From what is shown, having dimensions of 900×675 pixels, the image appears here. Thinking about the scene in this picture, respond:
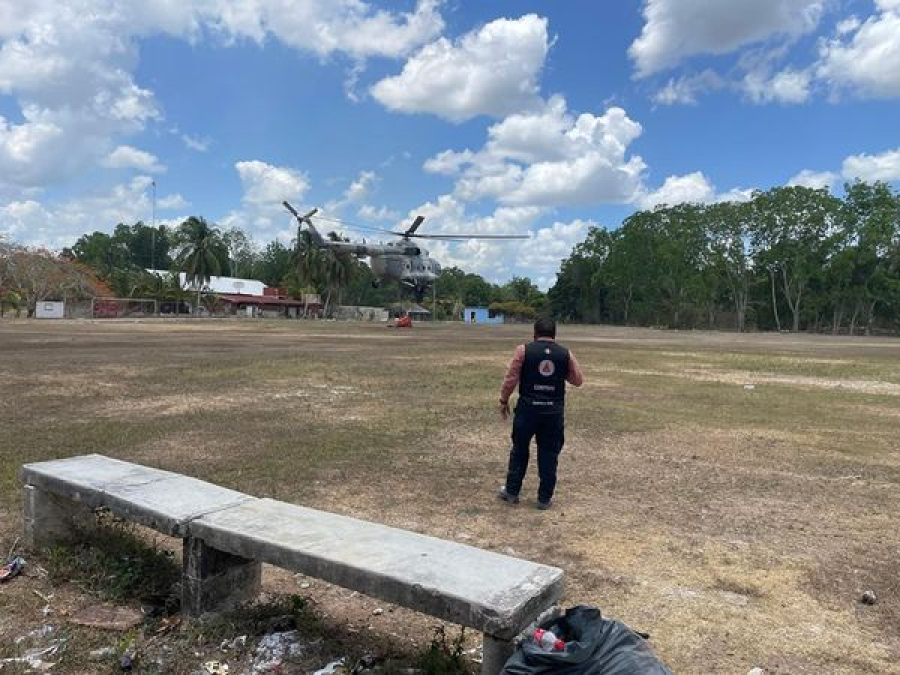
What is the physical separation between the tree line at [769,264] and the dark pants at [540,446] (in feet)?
268

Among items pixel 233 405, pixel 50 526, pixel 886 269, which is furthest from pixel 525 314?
pixel 50 526

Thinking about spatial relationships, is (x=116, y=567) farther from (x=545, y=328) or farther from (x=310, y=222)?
(x=310, y=222)

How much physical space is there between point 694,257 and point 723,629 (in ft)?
295

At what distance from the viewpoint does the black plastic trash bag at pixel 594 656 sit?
2785mm

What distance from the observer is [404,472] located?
769 cm

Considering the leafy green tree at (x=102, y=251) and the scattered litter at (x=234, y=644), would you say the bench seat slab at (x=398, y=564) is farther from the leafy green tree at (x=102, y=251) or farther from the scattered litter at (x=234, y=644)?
the leafy green tree at (x=102, y=251)

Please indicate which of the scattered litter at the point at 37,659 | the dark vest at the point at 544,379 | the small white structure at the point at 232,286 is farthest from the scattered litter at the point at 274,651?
the small white structure at the point at 232,286

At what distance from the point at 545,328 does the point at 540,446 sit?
1.11 metres

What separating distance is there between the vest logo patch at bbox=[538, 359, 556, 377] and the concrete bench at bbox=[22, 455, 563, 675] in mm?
2721

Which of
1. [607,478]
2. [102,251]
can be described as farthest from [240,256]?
[607,478]

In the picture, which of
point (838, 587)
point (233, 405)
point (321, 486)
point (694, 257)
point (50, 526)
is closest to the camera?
point (838, 587)

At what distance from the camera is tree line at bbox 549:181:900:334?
78000 mm

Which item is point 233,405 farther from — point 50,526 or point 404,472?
point 50,526

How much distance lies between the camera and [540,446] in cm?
661
